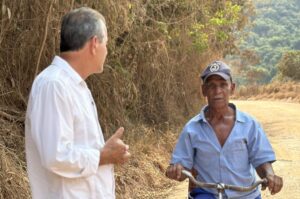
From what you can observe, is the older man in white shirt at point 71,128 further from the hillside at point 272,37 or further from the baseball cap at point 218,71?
the hillside at point 272,37

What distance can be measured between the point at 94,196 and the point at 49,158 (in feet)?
1.12

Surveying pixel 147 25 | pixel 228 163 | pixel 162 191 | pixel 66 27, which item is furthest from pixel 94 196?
pixel 147 25

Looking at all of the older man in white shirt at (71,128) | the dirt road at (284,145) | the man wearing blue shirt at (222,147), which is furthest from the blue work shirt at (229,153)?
the dirt road at (284,145)

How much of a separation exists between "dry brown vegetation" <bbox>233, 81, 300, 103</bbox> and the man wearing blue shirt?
28.2 m

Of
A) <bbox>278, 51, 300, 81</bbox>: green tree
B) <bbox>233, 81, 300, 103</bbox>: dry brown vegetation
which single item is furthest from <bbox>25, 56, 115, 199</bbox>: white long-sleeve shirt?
<bbox>278, 51, 300, 81</bbox>: green tree

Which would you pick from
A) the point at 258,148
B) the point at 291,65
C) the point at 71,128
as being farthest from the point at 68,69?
the point at 291,65

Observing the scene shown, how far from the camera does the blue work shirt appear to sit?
11.1 feet

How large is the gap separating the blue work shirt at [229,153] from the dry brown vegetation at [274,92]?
28248mm

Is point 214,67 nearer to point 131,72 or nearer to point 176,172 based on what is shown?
point 176,172

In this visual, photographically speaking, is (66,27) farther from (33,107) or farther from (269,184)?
(269,184)

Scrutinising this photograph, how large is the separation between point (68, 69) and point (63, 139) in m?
0.37

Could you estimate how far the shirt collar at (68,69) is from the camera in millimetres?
2512

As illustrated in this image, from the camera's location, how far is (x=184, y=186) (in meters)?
8.34

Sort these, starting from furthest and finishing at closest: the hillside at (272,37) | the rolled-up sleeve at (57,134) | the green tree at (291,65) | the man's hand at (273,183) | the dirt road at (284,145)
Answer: the hillside at (272,37) < the green tree at (291,65) < the dirt road at (284,145) < the man's hand at (273,183) < the rolled-up sleeve at (57,134)
